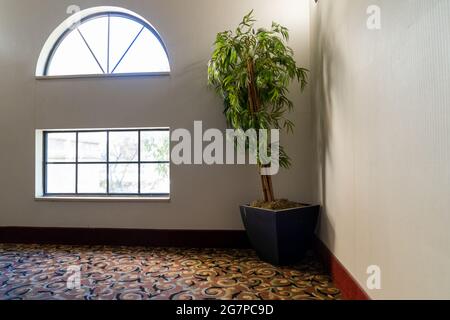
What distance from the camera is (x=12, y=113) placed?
104 inches

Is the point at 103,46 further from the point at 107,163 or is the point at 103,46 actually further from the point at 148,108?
the point at 107,163

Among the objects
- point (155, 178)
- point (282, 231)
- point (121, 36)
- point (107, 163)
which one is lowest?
point (282, 231)

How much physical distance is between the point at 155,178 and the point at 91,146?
85 centimetres

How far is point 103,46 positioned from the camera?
8.83ft

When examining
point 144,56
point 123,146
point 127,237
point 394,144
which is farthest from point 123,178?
point 394,144

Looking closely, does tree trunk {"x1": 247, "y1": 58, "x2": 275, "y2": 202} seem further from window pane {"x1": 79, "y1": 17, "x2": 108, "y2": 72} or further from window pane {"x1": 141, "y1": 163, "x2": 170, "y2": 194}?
window pane {"x1": 79, "y1": 17, "x2": 108, "y2": 72}

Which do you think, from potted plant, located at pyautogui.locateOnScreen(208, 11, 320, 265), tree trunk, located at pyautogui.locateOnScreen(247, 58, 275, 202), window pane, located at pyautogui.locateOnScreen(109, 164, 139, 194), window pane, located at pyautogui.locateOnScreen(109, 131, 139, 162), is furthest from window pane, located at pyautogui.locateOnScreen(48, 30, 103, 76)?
tree trunk, located at pyautogui.locateOnScreen(247, 58, 275, 202)

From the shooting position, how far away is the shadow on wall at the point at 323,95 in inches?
67.0

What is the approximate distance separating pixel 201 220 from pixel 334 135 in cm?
153

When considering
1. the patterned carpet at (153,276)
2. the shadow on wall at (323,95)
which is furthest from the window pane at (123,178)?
the shadow on wall at (323,95)

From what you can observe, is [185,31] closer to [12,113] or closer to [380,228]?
[12,113]

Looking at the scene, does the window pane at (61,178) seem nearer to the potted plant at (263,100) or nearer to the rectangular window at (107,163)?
the rectangular window at (107,163)

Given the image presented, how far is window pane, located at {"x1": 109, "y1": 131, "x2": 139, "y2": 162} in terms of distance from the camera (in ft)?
8.71

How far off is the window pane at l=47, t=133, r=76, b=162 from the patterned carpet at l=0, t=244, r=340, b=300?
1.01m
